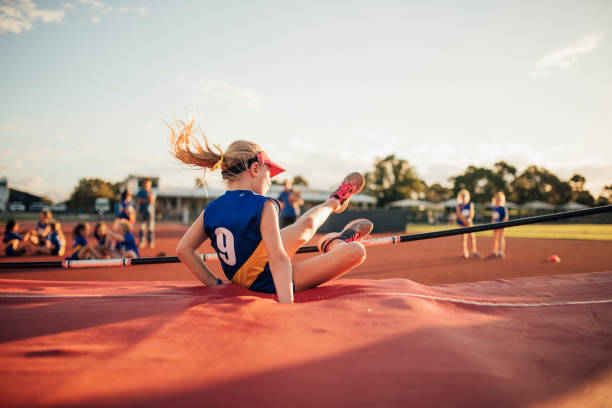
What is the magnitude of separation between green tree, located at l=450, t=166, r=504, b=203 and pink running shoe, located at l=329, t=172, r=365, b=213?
65.3m

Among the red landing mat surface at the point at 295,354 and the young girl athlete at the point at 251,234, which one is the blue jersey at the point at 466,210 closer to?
the red landing mat surface at the point at 295,354

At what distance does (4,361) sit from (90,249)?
6.32 m

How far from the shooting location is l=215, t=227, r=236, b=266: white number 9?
186cm

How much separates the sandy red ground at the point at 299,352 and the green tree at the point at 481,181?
66581 millimetres

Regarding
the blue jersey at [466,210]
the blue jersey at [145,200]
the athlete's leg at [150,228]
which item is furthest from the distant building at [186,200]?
the blue jersey at [466,210]

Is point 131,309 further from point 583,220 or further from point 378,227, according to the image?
point 583,220

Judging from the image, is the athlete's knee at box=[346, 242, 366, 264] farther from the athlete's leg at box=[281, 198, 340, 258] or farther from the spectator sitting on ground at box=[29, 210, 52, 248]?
the spectator sitting on ground at box=[29, 210, 52, 248]

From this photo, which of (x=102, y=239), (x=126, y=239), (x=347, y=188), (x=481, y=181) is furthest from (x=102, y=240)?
(x=481, y=181)

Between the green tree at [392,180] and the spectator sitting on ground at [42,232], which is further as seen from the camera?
the green tree at [392,180]

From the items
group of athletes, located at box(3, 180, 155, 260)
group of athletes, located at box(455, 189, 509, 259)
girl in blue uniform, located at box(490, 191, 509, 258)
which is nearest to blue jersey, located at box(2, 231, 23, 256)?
group of athletes, located at box(3, 180, 155, 260)

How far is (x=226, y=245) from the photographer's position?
192 cm

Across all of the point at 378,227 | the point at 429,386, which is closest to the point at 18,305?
the point at 429,386

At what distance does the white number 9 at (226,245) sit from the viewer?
1859 millimetres

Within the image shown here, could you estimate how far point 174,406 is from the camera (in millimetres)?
814
